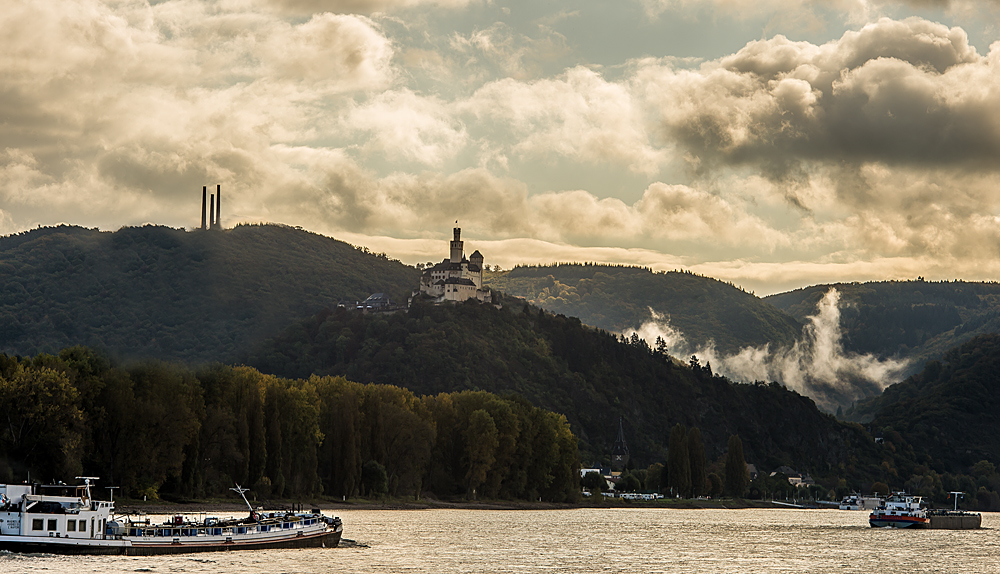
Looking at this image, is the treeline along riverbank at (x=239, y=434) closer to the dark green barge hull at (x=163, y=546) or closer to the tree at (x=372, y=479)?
the tree at (x=372, y=479)

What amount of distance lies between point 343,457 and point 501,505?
118ft

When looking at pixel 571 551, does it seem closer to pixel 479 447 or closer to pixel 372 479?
pixel 372 479

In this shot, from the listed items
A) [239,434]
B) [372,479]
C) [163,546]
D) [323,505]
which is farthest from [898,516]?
[163,546]

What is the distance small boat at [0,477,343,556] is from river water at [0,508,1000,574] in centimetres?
142

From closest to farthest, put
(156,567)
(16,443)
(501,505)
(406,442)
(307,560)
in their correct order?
(156,567)
(307,560)
(16,443)
(406,442)
(501,505)

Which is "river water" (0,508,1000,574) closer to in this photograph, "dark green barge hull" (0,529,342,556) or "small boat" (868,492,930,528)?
"dark green barge hull" (0,529,342,556)

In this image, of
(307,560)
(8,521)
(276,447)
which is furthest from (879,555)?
(8,521)

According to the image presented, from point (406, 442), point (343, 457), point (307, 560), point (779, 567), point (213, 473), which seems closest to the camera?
point (307, 560)

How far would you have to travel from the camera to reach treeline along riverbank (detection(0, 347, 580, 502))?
4619 inches

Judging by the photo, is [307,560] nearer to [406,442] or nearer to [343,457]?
[343,457]

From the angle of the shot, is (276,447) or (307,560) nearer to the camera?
(307,560)

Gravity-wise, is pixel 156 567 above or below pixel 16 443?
below

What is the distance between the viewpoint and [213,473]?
140m

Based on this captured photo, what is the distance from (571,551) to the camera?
11175cm
